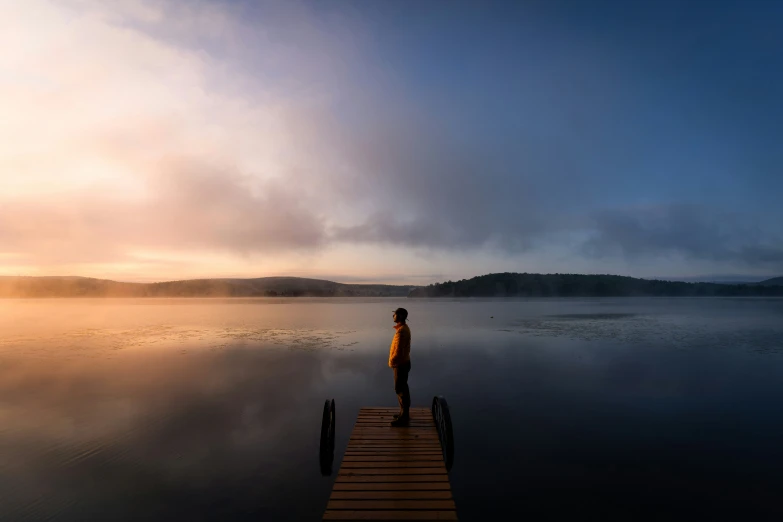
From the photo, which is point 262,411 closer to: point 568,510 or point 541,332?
point 568,510

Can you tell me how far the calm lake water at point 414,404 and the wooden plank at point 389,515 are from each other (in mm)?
3540

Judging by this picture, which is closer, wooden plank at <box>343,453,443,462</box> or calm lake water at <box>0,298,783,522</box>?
wooden plank at <box>343,453,443,462</box>

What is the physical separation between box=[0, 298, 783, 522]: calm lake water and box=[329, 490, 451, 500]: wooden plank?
2995 millimetres

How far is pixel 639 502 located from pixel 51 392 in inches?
1038

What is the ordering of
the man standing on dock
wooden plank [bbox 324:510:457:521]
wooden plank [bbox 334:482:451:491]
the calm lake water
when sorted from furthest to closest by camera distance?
1. the man standing on dock
2. the calm lake water
3. wooden plank [bbox 334:482:451:491]
4. wooden plank [bbox 324:510:457:521]

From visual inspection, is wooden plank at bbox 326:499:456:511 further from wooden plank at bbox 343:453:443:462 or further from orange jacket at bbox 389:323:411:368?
orange jacket at bbox 389:323:411:368

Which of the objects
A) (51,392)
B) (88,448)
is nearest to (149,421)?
(88,448)

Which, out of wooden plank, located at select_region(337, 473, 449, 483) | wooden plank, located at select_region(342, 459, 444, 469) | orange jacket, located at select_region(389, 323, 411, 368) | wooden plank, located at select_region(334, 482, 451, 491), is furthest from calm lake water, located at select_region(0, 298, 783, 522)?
orange jacket, located at select_region(389, 323, 411, 368)

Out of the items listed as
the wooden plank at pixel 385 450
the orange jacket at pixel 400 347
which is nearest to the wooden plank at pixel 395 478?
the wooden plank at pixel 385 450

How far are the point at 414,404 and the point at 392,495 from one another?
40.9 feet

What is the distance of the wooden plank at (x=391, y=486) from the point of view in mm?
8391

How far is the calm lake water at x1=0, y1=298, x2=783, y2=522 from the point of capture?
35.5 feet

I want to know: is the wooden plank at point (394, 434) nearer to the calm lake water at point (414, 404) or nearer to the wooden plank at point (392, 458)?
the wooden plank at point (392, 458)

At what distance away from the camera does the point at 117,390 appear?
22.5m
